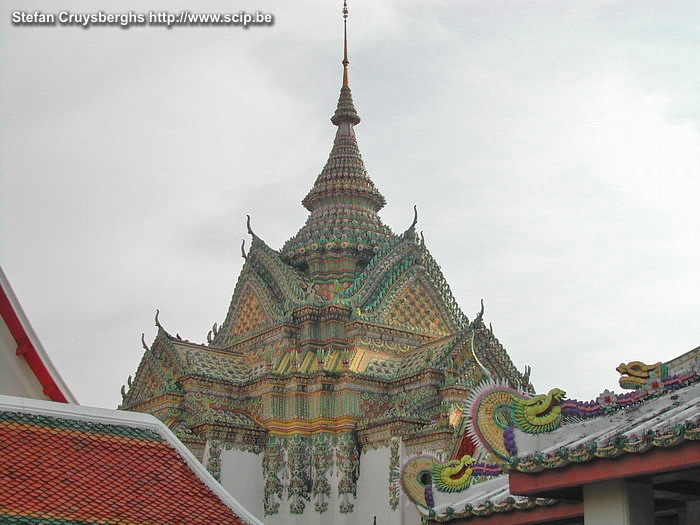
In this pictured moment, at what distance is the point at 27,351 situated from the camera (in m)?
14.1

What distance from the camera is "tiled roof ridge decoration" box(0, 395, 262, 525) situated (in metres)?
11.2

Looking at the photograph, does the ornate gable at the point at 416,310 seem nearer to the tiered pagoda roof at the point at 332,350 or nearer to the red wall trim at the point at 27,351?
the tiered pagoda roof at the point at 332,350

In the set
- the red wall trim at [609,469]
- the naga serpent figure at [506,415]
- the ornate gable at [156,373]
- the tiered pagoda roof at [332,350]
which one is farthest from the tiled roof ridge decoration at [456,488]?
the ornate gable at [156,373]

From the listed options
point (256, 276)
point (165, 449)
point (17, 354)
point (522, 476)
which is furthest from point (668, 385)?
point (256, 276)

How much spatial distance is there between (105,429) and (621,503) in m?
5.76

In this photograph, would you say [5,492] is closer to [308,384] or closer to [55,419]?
[55,419]

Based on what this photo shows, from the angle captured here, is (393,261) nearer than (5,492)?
No

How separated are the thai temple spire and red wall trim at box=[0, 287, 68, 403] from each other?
13720 millimetres

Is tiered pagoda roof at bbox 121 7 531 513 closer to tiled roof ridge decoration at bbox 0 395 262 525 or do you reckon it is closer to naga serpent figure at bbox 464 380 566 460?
tiled roof ridge decoration at bbox 0 395 262 525

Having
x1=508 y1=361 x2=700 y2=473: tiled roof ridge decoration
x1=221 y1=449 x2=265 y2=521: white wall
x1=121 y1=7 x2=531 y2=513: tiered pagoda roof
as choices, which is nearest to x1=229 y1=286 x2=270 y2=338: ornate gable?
x1=121 y1=7 x2=531 y2=513: tiered pagoda roof

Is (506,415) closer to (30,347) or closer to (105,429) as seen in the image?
(105,429)

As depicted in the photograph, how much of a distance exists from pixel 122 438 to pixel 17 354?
10.2 ft

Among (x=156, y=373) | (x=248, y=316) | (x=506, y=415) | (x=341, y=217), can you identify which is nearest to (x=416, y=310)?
(x=341, y=217)

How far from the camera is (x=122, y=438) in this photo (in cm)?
1175
